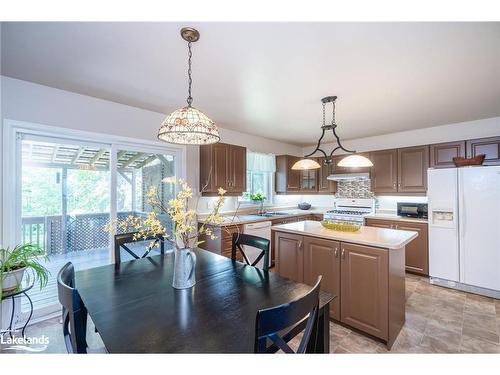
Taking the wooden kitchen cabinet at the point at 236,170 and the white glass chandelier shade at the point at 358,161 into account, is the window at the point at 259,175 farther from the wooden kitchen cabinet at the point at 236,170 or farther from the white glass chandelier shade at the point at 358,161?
the white glass chandelier shade at the point at 358,161

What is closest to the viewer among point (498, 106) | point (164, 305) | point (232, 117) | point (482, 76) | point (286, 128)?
point (164, 305)

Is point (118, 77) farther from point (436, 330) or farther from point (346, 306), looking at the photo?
point (436, 330)

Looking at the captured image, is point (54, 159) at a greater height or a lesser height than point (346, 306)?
greater

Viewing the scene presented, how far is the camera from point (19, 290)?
6.17 ft

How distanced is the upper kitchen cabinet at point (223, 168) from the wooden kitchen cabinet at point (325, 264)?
171 centimetres

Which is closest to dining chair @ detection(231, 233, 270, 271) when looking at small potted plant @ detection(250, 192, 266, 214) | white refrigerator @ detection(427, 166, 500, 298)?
small potted plant @ detection(250, 192, 266, 214)

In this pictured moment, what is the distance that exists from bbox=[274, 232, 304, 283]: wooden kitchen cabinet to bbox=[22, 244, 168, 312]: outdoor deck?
1711 mm

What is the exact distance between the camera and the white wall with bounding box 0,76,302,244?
2.21 metres

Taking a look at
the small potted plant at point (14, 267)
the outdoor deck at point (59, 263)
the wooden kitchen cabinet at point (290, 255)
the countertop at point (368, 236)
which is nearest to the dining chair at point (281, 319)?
the countertop at point (368, 236)

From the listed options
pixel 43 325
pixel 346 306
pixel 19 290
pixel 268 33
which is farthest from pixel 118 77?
pixel 346 306

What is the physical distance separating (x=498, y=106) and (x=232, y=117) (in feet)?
11.7

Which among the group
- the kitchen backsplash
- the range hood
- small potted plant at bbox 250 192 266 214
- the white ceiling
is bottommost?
small potted plant at bbox 250 192 266 214

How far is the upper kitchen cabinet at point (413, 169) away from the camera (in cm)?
379

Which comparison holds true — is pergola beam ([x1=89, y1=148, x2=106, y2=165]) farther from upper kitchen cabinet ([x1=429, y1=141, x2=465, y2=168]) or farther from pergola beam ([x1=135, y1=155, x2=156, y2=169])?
Result: upper kitchen cabinet ([x1=429, y1=141, x2=465, y2=168])
